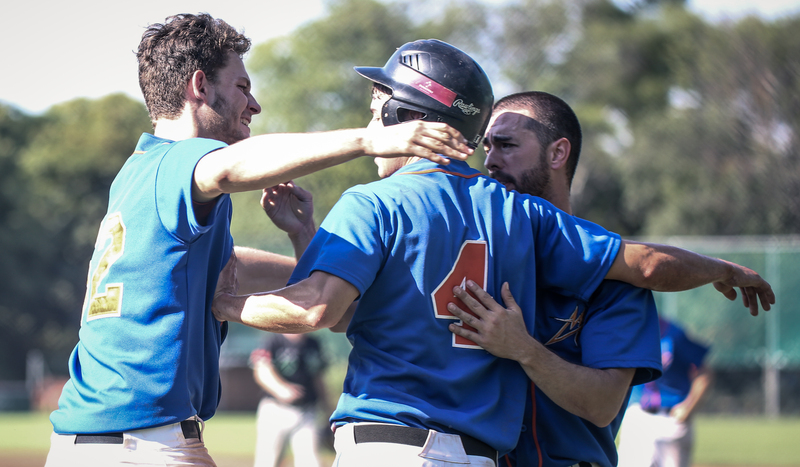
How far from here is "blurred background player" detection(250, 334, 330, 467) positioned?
769 centimetres

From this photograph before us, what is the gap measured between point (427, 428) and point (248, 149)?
94 cm

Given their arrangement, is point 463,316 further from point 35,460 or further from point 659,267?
point 35,460

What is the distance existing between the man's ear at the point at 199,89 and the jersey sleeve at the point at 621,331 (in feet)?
4.96

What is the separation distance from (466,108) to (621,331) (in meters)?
0.91

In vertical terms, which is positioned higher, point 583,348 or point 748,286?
point 748,286

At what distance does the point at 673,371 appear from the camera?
6.87 metres

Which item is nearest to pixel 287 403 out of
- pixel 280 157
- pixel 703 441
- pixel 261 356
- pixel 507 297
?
pixel 261 356

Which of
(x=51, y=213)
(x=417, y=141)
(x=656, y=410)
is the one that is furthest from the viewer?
(x=51, y=213)

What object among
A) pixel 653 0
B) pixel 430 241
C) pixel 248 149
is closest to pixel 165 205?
pixel 248 149

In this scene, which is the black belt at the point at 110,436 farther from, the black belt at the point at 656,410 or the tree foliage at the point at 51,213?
the tree foliage at the point at 51,213

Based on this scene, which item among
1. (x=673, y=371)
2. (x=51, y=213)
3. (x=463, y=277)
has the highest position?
(x=51, y=213)

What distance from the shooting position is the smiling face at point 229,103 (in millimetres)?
2561

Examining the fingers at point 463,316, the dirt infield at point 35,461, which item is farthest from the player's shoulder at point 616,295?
the dirt infield at point 35,461

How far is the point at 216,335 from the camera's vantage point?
8.21ft
